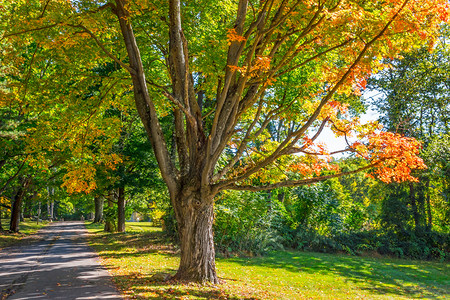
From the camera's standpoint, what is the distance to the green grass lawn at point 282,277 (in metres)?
7.71

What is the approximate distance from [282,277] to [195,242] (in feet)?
13.5

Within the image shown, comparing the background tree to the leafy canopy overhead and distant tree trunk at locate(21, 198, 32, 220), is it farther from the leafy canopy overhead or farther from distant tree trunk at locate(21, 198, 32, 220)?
distant tree trunk at locate(21, 198, 32, 220)

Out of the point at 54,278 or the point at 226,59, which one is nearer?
the point at 54,278

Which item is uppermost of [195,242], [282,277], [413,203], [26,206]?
[413,203]

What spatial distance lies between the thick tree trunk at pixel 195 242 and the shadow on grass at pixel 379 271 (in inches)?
197

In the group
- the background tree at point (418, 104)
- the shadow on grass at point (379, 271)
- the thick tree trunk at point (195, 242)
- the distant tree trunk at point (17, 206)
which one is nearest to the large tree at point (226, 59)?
the thick tree trunk at point (195, 242)

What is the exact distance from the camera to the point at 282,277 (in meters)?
10.8

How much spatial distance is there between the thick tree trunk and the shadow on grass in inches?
197

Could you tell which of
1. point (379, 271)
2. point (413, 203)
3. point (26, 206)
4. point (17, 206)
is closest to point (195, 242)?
point (379, 271)

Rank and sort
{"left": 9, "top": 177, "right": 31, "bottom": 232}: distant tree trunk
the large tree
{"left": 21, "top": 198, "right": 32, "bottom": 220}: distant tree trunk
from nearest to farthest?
the large tree, {"left": 9, "top": 177, "right": 31, "bottom": 232}: distant tree trunk, {"left": 21, "top": 198, "right": 32, "bottom": 220}: distant tree trunk

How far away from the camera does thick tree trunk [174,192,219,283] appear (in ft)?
26.6

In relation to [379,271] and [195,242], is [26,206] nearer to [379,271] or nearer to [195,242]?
[195,242]

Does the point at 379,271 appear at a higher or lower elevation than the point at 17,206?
lower

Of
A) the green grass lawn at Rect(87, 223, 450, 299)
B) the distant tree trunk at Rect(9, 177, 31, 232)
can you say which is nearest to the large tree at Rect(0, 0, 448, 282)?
the green grass lawn at Rect(87, 223, 450, 299)
